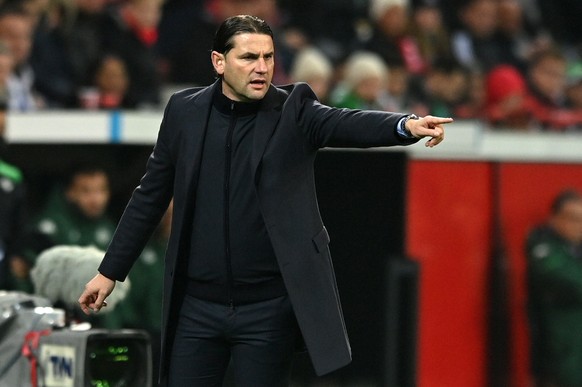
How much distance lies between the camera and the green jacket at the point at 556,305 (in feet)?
30.7

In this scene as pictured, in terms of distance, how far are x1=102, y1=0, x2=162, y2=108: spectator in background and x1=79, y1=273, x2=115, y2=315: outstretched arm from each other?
4732mm

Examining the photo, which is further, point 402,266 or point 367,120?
point 402,266

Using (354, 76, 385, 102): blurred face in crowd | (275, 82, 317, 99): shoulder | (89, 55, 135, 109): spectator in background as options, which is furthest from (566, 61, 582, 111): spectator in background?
(275, 82, 317, 99): shoulder

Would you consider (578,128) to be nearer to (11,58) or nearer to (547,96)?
(547,96)

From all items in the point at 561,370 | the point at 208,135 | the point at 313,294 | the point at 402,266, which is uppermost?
the point at 208,135

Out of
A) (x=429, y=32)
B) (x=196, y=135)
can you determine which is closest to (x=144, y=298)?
(x=196, y=135)

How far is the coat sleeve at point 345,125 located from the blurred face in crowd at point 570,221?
437 cm

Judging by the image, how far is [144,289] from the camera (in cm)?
808

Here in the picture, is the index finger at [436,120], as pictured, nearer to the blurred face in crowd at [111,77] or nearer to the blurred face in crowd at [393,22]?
the blurred face in crowd at [111,77]

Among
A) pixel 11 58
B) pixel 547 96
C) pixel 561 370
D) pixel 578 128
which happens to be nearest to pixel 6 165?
pixel 11 58

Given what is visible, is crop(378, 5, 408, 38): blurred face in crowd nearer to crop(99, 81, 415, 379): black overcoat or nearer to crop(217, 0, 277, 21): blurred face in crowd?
crop(217, 0, 277, 21): blurred face in crowd

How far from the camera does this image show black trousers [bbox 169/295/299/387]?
5.29 m

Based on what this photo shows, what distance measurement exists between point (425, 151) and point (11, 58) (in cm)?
262

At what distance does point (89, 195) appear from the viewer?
8.09 m
